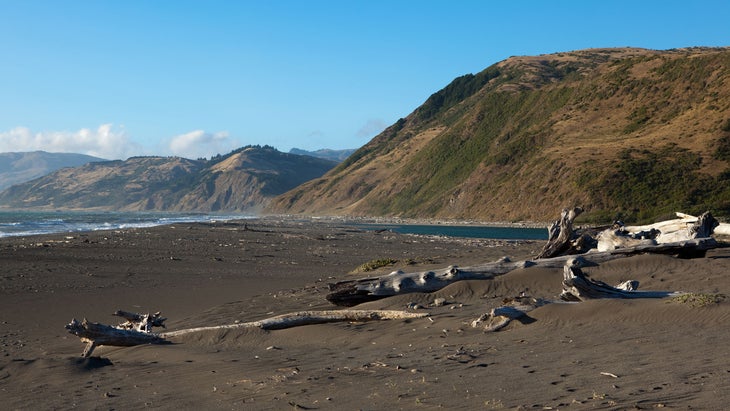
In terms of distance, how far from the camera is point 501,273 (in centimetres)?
1484

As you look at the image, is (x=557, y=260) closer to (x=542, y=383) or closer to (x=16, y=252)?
(x=542, y=383)

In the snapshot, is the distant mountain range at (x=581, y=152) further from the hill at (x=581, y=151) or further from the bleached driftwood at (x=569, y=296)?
the bleached driftwood at (x=569, y=296)

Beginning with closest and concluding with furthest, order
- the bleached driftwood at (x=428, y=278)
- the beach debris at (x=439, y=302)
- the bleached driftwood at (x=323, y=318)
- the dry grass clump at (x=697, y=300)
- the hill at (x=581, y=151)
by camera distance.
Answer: the dry grass clump at (x=697, y=300) → the bleached driftwood at (x=323, y=318) → the beach debris at (x=439, y=302) → the bleached driftwood at (x=428, y=278) → the hill at (x=581, y=151)

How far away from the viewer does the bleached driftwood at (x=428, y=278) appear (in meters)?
13.6

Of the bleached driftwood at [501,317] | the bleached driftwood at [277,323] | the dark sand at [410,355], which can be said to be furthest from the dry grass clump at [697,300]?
the bleached driftwood at [277,323]

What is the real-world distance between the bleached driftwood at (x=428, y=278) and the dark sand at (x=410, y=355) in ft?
0.86

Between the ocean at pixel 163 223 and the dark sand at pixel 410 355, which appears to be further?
the ocean at pixel 163 223

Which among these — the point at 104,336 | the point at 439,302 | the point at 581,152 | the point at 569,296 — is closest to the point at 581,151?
the point at 581,152

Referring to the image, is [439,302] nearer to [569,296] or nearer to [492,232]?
[569,296]

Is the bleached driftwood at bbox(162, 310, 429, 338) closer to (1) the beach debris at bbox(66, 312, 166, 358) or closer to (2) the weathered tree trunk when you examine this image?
(1) the beach debris at bbox(66, 312, 166, 358)

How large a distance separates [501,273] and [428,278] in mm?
1832

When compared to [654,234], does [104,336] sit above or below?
below

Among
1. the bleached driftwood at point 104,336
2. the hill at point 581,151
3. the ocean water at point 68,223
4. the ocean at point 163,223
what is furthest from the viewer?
the hill at point 581,151

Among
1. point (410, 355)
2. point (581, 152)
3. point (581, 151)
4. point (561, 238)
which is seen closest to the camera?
point (410, 355)
